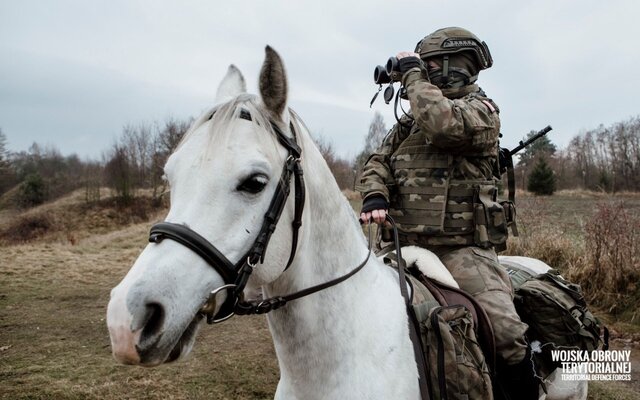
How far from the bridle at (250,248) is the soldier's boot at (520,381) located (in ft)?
4.76

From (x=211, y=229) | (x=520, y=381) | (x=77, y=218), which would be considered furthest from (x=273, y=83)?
(x=77, y=218)

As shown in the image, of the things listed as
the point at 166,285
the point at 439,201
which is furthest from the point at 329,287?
the point at 439,201

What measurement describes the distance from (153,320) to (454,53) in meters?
2.80

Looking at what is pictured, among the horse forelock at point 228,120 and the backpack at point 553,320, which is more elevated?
the horse forelock at point 228,120

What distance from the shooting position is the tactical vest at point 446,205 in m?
2.88

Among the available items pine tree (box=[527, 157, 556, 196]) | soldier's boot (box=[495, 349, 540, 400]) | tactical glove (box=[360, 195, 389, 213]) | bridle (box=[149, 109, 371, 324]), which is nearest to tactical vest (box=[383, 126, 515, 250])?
tactical glove (box=[360, 195, 389, 213])

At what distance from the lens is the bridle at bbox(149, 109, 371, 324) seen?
152cm

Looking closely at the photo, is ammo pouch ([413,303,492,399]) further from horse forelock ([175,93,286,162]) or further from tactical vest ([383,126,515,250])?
horse forelock ([175,93,286,162])

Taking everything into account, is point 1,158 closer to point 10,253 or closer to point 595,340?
point 10,253

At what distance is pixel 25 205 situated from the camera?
40.3 m

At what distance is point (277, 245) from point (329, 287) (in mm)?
443

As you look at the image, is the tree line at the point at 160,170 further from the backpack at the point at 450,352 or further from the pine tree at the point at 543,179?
the backpack at the point at 450,352

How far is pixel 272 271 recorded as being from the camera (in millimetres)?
1791

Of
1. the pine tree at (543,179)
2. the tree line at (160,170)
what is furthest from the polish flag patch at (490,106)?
the pine tree at (543,179)
